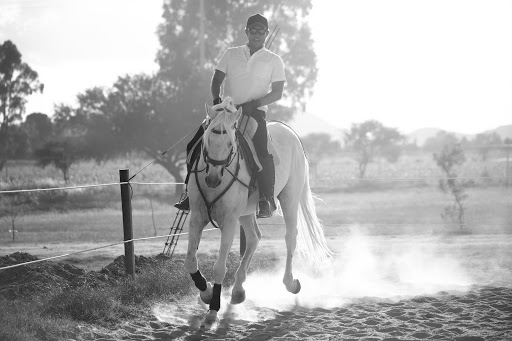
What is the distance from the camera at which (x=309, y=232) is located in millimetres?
9047

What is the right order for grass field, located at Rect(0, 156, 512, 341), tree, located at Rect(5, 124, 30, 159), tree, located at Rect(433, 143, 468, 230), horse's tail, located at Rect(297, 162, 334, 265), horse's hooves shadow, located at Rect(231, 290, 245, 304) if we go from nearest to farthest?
grass field, located at Rect(0, 156, 512, 341) < horse's hooves shadow, located at Rect(231, 290, 245, 304) < horse's tail, located at Rect(297, 162, 334, 265) < tree, located at Rect(433, 143, 468, 230) < tree, located at Rect(5, 124, 30, 159)

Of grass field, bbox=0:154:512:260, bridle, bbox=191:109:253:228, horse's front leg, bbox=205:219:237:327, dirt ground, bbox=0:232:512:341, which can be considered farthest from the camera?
grass field, bbox=0:154:512:260

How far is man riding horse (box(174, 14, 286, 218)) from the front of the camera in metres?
7.26

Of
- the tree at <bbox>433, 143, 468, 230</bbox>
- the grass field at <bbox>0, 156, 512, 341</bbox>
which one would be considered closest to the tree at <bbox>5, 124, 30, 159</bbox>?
the grass field at <bbox>0, 156, 512, 341</bbox>

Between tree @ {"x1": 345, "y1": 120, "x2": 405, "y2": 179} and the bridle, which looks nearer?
the bridle

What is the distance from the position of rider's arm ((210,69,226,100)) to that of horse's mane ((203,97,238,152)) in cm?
76

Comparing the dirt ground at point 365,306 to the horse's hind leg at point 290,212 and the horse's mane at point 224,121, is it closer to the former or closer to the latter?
the horse's hind leg at point 290,212

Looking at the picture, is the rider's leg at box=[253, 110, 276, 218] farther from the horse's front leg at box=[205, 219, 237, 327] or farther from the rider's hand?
the horse's front leg at box=[205, 219, 237, 327]

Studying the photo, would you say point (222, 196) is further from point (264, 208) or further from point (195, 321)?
point (195, 321)

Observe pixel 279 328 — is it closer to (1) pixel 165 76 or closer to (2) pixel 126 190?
(2) pixel 126 190

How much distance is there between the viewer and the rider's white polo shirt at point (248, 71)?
7.33 meters

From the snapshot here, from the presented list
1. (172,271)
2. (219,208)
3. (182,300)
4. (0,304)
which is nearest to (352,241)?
(172,271)

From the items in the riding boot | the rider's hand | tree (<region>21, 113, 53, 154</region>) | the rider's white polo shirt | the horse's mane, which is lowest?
the riding boot

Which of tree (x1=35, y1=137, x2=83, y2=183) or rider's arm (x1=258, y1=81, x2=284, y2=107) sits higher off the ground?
tree (x1=35, y1=137, x2=83, y2=183)
